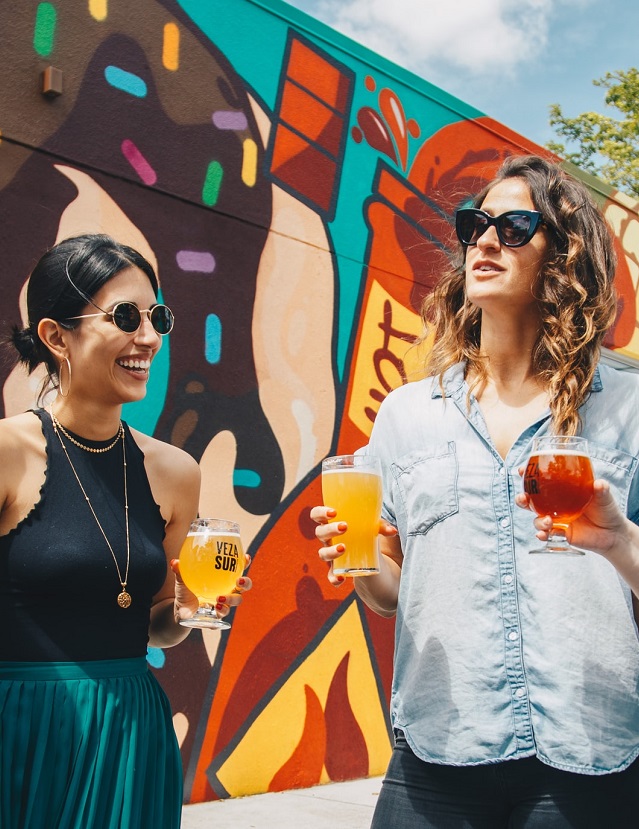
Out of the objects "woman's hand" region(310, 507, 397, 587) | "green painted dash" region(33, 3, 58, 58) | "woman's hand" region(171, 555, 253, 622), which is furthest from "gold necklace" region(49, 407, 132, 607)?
"green painted dash" region(33, 3, 58, 58)

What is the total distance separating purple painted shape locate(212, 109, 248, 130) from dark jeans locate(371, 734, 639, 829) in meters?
4.05

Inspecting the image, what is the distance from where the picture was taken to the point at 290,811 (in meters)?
4.51

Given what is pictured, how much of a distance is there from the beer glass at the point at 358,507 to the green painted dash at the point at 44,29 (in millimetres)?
3258

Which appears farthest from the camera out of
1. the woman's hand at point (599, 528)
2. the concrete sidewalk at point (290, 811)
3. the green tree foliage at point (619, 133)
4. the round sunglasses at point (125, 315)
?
the green tree foliage at point (619, 133)

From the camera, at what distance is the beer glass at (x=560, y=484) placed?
167 centimetres

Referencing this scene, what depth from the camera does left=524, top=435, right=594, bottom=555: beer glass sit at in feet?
5.49

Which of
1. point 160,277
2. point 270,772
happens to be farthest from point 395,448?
point 270,772

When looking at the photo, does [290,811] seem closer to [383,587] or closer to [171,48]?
[383,587]

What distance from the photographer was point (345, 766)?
5.24m

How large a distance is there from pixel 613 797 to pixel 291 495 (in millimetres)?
3630

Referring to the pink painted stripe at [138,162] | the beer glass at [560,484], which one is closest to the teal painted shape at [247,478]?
the pink painted stripe at [138,162]

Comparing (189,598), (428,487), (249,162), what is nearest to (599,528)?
(428,487)

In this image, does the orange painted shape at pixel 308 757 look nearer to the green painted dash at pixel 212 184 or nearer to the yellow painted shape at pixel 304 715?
the yellow painted shape at pixel 304 715

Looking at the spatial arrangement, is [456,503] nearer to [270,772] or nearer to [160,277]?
[160,277]
